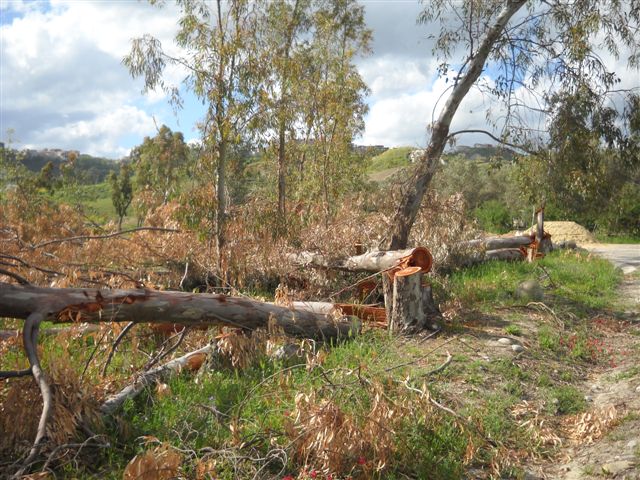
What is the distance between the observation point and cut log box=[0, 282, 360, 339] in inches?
206

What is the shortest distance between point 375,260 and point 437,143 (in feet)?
6.94

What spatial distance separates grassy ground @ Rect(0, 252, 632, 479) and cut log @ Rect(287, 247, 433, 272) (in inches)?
37.2

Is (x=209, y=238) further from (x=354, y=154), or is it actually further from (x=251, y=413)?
(x=354, y=154)

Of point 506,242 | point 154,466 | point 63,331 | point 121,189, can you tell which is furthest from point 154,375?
point 121,189

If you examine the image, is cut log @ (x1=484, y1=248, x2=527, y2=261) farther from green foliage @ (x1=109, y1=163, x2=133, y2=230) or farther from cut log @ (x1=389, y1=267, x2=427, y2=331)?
green foliage @ (x1=109, y1=163, x2=133, y2=230)

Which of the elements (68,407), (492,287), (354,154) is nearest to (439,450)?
(68,407)

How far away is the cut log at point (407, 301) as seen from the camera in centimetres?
767

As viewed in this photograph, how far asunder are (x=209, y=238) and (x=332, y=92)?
7.28m

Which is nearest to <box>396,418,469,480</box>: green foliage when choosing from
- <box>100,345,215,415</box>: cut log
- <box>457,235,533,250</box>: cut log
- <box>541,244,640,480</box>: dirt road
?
<box>541,244,640,480</box>: dirt road

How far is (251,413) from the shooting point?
5289 mm

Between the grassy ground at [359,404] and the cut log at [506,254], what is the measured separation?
580cm

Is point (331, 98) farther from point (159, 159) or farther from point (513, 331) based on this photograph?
point (159, 159)

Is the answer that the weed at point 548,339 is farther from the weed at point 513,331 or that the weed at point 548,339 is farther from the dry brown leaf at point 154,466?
the dry brown leaf at point 154,466

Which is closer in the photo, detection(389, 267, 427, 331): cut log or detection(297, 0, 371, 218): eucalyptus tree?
detection(389, 267, 427, 331): cut log
